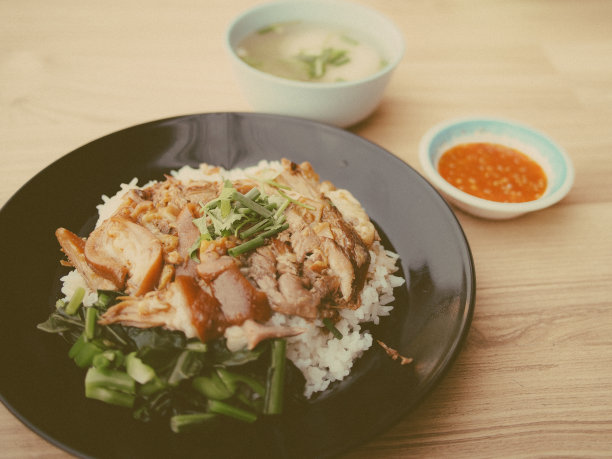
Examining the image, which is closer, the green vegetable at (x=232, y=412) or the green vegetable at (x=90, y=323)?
the green vegetable at (x=232, y=412)

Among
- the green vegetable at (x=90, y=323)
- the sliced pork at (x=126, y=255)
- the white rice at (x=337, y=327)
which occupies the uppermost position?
the sliced pork at (x=126, y=255)

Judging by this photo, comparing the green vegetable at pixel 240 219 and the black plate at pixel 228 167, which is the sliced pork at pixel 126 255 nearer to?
the green vegetable at pixel 240 219

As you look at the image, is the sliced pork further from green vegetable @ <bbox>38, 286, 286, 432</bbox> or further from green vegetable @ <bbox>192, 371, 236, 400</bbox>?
green vegetable @ <bbox>192, 371, 236, 400</bbox>

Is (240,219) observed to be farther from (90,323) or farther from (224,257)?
(90,323)

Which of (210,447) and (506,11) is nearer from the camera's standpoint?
(210,447)

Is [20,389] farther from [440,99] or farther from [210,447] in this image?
[440,99]

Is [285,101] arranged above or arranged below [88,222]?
above

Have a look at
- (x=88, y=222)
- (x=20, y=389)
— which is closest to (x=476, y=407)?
(x=20, y=389)

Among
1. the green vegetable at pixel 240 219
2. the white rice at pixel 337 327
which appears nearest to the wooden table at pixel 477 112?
the white rice at pixel 337 327
